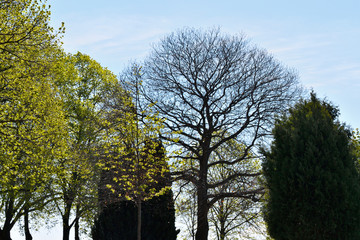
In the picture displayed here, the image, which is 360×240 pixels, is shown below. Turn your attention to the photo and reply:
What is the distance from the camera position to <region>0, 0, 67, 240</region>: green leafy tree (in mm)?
15281

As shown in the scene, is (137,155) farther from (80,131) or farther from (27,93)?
(80,131)

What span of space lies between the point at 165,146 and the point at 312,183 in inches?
400

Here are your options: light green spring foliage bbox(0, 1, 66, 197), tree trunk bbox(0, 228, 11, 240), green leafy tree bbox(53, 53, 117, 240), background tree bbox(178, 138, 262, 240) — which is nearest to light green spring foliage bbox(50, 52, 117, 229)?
green leafy tree bbox(53, 53, 117, 240)

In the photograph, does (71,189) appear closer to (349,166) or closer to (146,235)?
(146,235)

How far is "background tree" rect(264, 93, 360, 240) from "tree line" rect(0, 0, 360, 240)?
25 millimetres

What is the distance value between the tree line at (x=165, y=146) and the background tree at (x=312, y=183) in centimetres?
3

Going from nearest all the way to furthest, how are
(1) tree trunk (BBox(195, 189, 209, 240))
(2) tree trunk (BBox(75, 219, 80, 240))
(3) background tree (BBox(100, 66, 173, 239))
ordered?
(3) background tree (BBox(100, 66, 173, 239))
(1) tree trunk (BBox(195, 189, 209, 240))
(2) tree trunk (BBox(75, 219, 80, 240))

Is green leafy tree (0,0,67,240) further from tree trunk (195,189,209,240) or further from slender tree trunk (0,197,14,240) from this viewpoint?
tree trunk (195,189,209,240)

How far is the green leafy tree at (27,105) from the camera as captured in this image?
15.3m

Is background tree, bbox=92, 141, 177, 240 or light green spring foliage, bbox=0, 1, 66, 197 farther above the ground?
light green spring foliage, bbox=0, 1, 66, 197

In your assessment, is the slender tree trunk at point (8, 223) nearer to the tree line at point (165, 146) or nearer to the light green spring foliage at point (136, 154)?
the tree line at point (165, 146)

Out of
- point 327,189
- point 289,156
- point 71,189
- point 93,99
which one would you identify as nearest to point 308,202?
point 327,189

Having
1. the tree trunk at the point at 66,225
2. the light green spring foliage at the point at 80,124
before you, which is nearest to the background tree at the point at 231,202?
the light green spring foliage at the point at 80,124

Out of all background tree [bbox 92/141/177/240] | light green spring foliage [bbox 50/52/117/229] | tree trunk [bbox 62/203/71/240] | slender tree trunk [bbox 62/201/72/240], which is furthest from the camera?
tree trunk [bbox 62/203/71/240]
